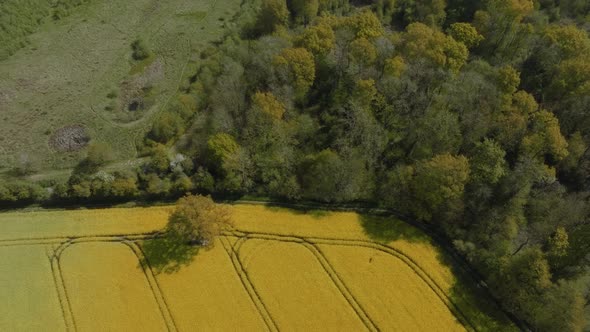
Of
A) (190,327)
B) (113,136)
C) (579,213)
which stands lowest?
(579,213)

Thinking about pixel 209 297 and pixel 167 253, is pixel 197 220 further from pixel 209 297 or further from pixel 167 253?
pixel 209 297

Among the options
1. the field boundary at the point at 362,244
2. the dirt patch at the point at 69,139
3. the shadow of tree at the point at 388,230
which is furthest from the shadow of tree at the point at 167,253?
the dirt patch at the point at 69,139

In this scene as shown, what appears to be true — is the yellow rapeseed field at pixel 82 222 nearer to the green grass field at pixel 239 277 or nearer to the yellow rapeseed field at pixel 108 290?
the green grass field at pixel 239 277

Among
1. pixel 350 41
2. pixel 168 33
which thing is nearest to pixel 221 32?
pixel 168 33

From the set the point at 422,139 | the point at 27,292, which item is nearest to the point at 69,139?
the point at 27,292

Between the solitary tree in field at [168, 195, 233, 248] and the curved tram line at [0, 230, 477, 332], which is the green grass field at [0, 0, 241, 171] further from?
the solitary tree in field at [168, 195, 233, 248]

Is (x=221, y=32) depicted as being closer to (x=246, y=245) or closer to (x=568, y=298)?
(x=246, y=245)
